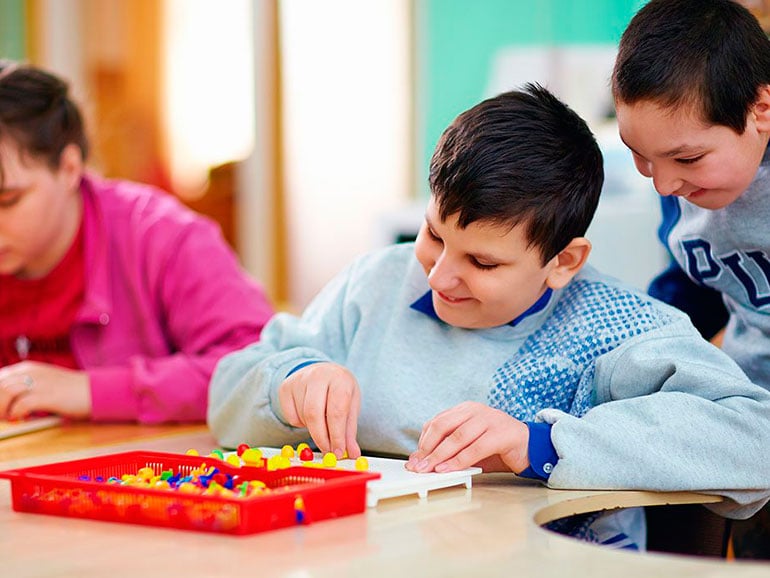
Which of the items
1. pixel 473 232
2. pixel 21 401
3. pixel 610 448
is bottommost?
pixel 21 401

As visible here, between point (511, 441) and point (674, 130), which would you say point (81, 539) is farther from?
point (674, 130)

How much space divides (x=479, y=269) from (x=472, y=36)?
2.24 meters

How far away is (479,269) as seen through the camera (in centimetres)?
107

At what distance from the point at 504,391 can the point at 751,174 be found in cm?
34

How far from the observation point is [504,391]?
110 cm

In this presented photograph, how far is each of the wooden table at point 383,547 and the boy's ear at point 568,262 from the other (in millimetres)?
255

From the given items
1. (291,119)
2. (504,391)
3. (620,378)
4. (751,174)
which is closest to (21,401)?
(504,391)

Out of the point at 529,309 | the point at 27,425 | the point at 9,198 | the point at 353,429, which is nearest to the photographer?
the point at 353,429

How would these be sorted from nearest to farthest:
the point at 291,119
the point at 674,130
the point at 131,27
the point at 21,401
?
the point at 674,130
the point at 21,401
the point at 291,119
the point at 131,27

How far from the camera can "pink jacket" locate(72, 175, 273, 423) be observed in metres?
1.56

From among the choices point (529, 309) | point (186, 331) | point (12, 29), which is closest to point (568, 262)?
point (529, 309)

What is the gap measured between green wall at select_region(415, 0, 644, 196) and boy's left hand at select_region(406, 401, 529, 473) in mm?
1940

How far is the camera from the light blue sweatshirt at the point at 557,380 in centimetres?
96

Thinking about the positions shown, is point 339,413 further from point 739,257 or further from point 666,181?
point 739,257
